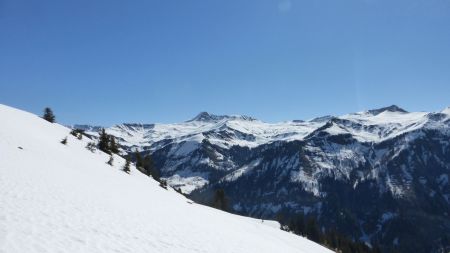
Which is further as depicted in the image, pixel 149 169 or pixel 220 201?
pixel 220 201

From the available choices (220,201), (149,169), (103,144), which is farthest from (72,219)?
(220,201)

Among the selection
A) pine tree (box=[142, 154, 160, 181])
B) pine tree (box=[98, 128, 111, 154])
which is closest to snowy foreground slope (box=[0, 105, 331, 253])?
pine tree (box=[98, 128, 111, 154])

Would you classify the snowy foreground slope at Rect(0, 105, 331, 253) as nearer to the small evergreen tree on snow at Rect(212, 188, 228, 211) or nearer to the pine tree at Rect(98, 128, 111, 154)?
the pine tree at Rect(98, 128, 111, 154)

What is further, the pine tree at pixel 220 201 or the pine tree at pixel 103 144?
the pine tree at pixel 220 201

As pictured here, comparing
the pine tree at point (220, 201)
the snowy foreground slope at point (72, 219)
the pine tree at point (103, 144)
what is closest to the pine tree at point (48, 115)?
the pine tree at point (103, 144)

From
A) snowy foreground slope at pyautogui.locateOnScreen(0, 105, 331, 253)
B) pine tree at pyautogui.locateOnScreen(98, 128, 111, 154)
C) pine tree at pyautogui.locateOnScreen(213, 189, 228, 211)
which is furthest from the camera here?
pine tree at pyautogui.locateOnScreen(213, 189, 228, 211)

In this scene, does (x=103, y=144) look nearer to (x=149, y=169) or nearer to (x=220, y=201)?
(x=149, y=169)

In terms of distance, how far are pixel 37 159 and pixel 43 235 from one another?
28.7m

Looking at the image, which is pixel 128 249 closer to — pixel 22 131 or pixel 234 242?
pixel 234 242

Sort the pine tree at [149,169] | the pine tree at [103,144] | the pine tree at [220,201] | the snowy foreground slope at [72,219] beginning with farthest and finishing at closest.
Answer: the pine tree at [220,201] < the pine tree at [149,169] < the pine tree at [103,144] < the snowy foreground slope at [72,219]

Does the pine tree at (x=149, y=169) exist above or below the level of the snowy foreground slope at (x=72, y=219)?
above

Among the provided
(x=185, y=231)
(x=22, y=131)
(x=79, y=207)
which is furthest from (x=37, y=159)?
(x=185, y=231)

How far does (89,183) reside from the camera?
37031 millimetres

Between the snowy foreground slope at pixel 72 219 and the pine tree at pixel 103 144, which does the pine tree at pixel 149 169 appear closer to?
the pine tree at pixel 103 144
